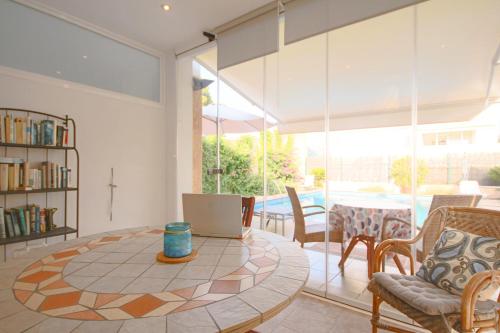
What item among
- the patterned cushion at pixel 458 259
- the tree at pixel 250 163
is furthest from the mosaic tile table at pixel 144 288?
the tree at pixel 250 163

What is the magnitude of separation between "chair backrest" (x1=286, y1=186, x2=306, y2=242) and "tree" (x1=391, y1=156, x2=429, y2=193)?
0.96 metres

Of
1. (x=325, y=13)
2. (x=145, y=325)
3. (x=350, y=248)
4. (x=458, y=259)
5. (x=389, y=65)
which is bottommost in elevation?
(x=350, y=248)

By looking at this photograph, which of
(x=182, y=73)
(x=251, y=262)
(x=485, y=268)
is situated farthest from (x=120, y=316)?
(x=182, y=73)

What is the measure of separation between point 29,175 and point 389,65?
3.59 metres

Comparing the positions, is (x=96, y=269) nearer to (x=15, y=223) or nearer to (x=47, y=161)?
(x=15, y=223)

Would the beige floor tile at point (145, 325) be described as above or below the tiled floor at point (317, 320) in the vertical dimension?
above

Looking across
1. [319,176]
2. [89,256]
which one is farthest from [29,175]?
[319,176]

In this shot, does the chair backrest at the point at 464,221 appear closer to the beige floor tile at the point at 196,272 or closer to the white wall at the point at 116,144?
the beige floor tile at the point at 196,272

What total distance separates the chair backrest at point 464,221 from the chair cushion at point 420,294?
1.25ft

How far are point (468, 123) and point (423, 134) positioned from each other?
13.1 inches

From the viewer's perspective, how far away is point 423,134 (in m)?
2.23

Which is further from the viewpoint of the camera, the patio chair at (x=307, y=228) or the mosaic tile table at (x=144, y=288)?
the patio chair at (x=307, y=228)

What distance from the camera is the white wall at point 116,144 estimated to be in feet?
9.20

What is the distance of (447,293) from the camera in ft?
4.97
